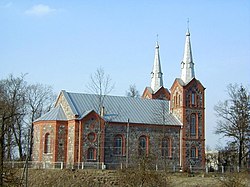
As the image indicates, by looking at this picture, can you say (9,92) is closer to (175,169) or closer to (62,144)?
(62,144)

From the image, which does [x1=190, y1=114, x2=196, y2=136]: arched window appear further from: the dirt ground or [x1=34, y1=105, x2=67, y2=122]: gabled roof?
[x1=34, y1=105, x2=67, y2=122]: gabled roof

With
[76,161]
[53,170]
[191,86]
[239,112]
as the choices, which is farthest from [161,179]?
[191,86]

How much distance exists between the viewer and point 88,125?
4453cm

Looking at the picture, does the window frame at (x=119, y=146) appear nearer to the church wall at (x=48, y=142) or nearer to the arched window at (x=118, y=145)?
the arched window at (x=118, y=145)

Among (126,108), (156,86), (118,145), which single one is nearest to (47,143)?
(118,145)

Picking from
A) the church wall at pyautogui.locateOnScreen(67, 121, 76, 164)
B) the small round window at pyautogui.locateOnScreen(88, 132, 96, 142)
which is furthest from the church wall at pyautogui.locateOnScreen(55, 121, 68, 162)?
the small round window at pyautogui.locateOnScreen(88, 132, 96, 142)

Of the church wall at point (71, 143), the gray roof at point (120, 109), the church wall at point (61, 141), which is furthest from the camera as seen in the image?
the gray roof at point (120, 109)

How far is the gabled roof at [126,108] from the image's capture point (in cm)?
4641

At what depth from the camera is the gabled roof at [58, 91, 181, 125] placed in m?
46.4

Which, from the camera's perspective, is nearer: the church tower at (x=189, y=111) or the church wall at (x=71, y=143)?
the church wall at (x=71, y=143)

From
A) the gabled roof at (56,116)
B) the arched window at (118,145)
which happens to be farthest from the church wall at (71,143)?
the arched window at (118,145)

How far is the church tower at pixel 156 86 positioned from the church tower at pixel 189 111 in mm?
5186

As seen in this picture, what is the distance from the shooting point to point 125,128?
4688 cm

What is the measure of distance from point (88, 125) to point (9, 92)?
10.8 m
